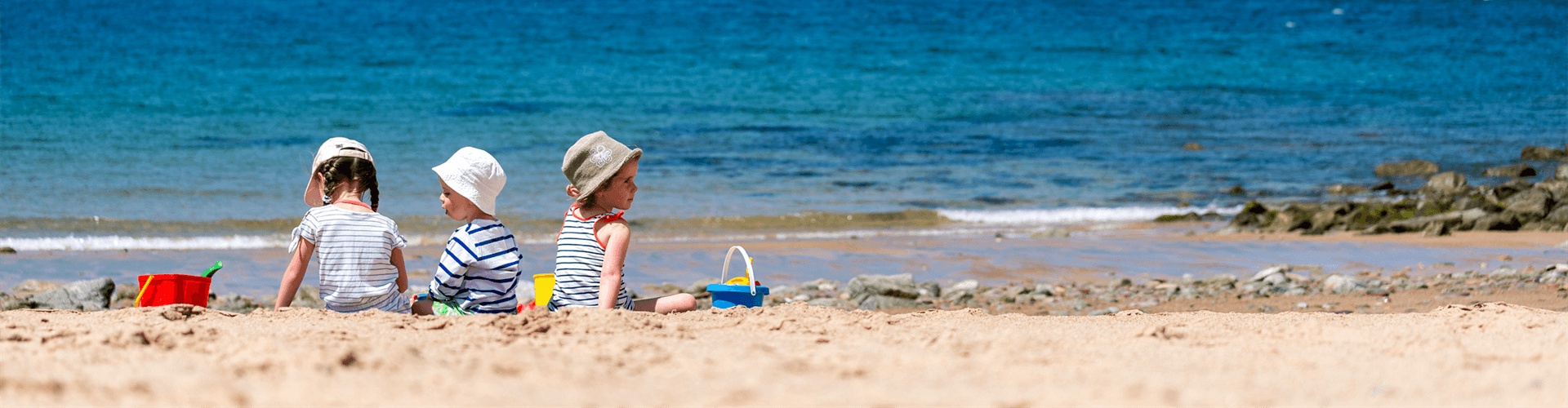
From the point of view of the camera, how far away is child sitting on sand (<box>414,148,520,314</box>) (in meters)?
3.53

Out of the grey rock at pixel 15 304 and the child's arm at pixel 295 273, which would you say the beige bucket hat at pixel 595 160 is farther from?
the grey rock at pixel 15 304

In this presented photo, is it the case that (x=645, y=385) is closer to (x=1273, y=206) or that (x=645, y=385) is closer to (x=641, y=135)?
(x=1273, y=206)

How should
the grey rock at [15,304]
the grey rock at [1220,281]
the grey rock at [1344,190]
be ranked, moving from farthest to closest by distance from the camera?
the grey rock at [1344,190] < the grey rock at [1220,281] < the grey rock at [15,304]

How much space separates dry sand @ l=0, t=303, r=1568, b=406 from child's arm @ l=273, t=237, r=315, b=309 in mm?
261

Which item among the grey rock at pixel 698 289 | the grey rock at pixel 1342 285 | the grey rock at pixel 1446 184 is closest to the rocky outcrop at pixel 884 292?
the grey rock at pixel 698 289

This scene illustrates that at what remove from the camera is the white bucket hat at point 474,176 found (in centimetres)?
349

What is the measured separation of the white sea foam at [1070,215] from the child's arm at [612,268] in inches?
340

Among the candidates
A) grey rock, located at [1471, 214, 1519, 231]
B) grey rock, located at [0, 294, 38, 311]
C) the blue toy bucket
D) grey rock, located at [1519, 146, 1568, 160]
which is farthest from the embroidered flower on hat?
grey rock, located at [1519, 146, 1568, 160]

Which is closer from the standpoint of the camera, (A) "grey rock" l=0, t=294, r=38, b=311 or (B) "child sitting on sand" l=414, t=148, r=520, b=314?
(B) "child sitting on sand" l=414, t=148, r=520, b=314

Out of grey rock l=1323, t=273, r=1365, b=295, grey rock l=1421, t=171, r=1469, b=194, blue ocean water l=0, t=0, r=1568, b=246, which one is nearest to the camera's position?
grey rock l=1323, t=273, r=1365, b=295

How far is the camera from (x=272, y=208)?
10.9 metres

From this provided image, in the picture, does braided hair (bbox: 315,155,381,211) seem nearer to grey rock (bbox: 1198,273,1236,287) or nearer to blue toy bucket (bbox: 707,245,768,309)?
blue toy bucket (bbox: 707,245,768,309)

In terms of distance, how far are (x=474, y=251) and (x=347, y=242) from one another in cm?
45

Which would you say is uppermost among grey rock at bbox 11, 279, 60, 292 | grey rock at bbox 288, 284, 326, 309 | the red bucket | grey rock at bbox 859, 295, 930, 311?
the red bucket
